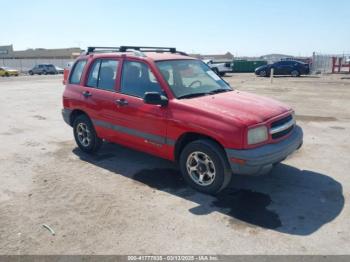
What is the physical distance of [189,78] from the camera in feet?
18.5

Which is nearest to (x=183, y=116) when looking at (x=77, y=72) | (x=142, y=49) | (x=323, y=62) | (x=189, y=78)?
(x=189, y=78)

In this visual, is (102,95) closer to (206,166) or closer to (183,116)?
(183,116)

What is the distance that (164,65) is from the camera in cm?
551

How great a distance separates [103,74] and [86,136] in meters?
1.34

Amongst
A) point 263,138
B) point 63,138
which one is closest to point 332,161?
point 263,138

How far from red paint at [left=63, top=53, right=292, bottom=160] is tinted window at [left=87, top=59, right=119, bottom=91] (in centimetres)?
11

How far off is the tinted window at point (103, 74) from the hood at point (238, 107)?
1588 millimetres

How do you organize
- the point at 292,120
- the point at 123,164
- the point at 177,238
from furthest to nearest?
the point at 123,164 → the point at 292,120 → the point at 177,238

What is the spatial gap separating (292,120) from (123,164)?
2941 millimetres

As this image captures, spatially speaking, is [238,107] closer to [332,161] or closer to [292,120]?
[292,120]

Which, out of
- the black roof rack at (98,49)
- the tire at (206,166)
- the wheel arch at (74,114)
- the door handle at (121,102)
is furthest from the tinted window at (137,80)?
the wheel arch at (74,114)

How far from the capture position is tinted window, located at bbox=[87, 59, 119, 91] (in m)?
5.99

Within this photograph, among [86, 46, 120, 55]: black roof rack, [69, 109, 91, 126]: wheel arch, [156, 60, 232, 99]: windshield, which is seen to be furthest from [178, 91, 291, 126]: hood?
[69, 109, 91, 126]: wheel arch

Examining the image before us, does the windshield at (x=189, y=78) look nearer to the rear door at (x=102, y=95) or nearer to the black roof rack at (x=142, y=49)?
the black roof rack at (x=142, y=49)
